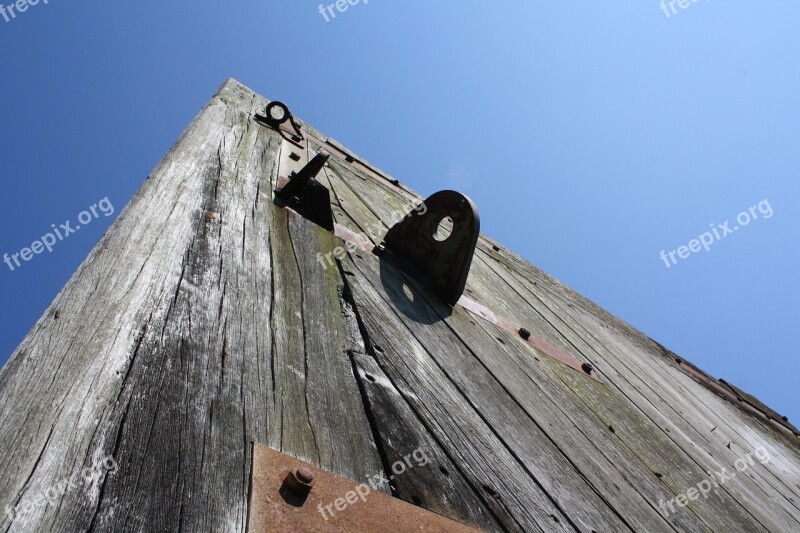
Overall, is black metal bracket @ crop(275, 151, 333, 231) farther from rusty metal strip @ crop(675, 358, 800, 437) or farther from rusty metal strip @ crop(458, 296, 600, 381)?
rusty metal strip @ crop(675, 358, 800, 437)

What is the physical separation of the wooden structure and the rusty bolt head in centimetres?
7

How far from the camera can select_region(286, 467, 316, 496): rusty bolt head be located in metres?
1.01

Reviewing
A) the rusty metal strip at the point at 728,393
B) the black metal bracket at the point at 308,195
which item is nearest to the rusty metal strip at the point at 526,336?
the black metal bracket at the point at 308,195

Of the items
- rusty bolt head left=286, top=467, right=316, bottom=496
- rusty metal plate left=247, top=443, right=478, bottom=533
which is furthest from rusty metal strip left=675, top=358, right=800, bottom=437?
rusty bolt head left=286, top=467, right=316, bottom=496

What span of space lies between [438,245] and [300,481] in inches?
56.6

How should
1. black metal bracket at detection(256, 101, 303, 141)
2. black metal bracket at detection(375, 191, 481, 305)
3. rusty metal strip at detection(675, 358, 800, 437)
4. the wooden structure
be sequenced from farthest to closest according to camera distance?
rusty metal strip at detection(675, 358, 800, 437) → black metal bracket at detection(256, 101, 303, 141) → black metal bracket at detection(375, 191, 481, 305) → the wooden structure

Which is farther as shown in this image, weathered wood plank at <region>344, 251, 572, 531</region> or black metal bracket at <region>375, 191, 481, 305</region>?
black metal bracket at <region>375, 191, 481, 305</region>

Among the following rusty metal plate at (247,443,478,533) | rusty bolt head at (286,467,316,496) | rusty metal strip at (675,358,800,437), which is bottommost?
rusty metal plate at (247,443,478,533)

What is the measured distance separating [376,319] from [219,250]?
1.50ft

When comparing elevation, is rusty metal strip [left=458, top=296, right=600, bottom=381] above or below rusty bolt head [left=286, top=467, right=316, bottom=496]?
above

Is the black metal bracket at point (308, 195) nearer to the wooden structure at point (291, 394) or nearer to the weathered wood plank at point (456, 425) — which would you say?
the wooden structure at point (291, 394)

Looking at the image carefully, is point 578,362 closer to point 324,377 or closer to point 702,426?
point 702,426

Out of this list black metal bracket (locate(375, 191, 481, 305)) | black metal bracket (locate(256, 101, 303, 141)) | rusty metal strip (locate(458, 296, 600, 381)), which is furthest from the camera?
black metal bracket (locate(256, 101, 303, 141))

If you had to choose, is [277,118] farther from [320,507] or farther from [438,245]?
[320,507]
